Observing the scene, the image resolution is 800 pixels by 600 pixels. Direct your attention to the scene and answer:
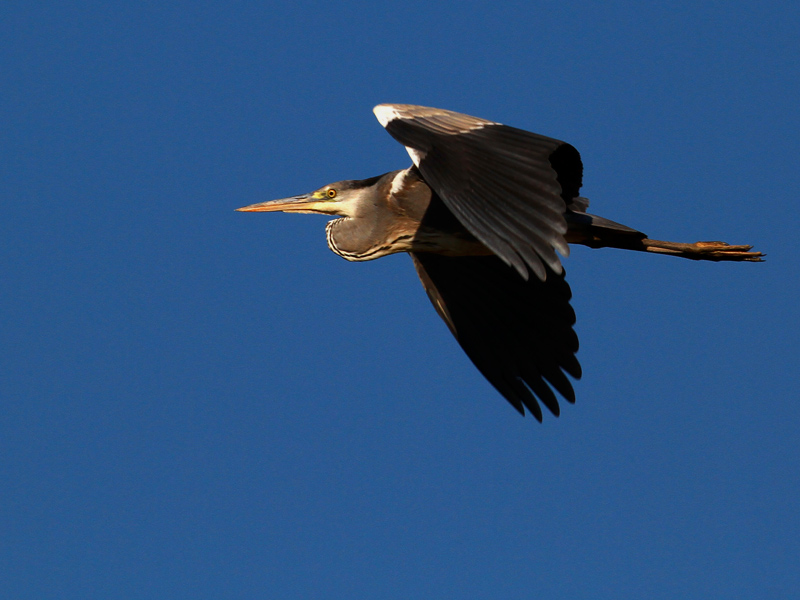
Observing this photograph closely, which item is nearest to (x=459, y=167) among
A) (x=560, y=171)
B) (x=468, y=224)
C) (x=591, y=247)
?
(x=468, y=224)

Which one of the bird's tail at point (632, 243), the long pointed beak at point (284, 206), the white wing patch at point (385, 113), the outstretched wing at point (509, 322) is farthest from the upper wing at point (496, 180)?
the outstretched wing at point (509, 322)

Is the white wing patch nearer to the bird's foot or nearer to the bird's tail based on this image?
the bird's tail

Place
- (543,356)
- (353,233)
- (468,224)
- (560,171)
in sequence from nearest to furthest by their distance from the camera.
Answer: (468,224), (560,171), (353,233), (543,356)

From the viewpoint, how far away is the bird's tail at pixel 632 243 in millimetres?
6938

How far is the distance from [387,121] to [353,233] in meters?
1.14

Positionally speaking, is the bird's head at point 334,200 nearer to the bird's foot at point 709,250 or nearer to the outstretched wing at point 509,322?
the outstretched wing at point 509,322

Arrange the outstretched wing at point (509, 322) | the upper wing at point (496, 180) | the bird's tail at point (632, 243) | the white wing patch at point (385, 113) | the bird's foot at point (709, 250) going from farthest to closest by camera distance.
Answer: the outstretched wing at point (509, 322) < the bird's foot at point (709, 250) < the bird's tail at point (632, 243) < the white wing patch at point (385, 113) < the upper wing at point (496, 180)

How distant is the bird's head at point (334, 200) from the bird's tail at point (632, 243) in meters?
1.29

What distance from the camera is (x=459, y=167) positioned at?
5.68 m

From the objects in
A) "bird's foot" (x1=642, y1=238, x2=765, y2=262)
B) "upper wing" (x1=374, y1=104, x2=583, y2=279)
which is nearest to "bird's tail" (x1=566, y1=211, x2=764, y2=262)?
"bird's foot" (x1=642, y1=238, x2=765, y2=262)

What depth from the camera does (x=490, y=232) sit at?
537 cm

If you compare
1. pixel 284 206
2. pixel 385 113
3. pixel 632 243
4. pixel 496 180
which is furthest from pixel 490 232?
pixel 284 206

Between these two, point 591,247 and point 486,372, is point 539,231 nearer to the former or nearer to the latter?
point 591,247

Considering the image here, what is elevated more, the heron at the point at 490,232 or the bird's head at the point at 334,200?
the bird's head at the point at 334,200
